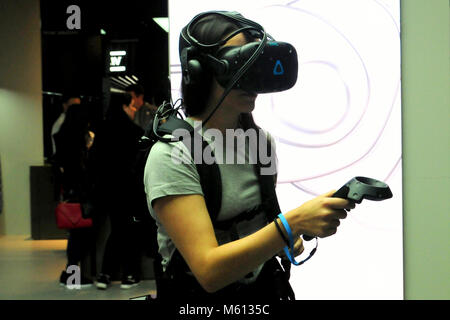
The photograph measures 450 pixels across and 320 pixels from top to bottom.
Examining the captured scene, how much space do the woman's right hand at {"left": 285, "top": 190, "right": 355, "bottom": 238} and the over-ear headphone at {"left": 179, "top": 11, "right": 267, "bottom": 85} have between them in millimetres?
334

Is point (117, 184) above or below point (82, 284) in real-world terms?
above

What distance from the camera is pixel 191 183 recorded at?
956 millimetres

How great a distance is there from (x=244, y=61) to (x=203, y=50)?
4.7 inches

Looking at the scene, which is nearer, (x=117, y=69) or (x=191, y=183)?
(x=191, y=183)

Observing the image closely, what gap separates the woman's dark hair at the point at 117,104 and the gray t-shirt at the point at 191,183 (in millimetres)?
2995

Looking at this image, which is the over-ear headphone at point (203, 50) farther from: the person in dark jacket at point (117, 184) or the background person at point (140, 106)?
the background person at point (140, 106)

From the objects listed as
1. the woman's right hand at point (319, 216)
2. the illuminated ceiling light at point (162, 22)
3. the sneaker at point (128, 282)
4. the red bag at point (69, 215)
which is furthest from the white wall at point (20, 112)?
the woman's right hand at point (319, 216)

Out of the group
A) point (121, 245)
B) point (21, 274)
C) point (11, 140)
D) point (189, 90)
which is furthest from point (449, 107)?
point (11, 140)

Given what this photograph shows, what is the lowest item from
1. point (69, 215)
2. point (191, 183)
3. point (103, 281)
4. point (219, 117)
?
point (103, 281)

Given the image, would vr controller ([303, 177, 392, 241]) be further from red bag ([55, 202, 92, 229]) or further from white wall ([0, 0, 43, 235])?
white wall ([0, 0, 43, 235])

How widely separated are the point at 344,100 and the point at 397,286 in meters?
1.02

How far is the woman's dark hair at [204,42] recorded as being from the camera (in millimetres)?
1050

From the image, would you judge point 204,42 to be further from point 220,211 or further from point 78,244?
point 78,244

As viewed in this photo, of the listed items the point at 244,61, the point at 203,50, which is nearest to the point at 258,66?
the point at 244,61
